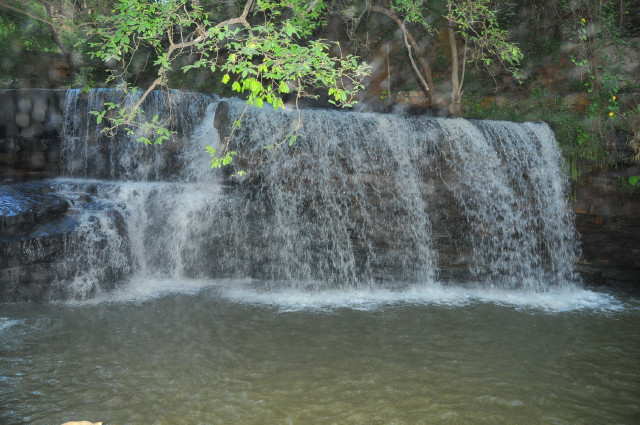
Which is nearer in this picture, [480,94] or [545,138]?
[545,138]

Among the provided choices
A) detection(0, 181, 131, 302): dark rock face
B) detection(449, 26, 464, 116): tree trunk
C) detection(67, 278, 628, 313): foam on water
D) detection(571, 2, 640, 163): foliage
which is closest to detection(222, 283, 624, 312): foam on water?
detection(67, 278, 628, 313): foam on water

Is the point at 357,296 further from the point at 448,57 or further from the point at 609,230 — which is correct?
the point at 448,57

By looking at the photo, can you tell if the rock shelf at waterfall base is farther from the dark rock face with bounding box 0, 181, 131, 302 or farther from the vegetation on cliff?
the vegetation on cliff

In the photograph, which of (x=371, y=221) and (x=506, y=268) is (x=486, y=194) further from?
(x=371, y=221)

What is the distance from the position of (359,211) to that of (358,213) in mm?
42

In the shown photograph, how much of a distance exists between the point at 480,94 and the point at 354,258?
6216 millimetres

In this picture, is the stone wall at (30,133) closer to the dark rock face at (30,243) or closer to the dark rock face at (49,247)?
the dark rock face at (49,247)

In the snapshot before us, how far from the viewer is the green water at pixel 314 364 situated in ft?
12.8

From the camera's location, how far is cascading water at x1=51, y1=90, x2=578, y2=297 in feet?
27.6

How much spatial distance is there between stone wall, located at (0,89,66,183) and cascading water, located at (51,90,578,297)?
239 centimetres

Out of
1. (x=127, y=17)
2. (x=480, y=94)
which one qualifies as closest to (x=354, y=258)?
(x=127, y=17)

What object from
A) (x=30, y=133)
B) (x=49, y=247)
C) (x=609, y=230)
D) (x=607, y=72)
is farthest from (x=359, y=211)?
(x=30, y=133)

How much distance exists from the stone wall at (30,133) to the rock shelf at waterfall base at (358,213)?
81.4 inches

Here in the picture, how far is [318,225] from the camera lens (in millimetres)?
8562
